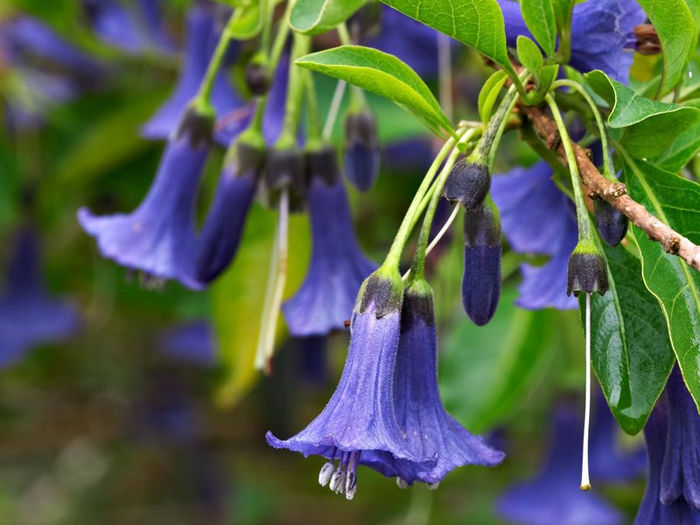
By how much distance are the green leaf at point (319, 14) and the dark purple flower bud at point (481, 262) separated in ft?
0.56

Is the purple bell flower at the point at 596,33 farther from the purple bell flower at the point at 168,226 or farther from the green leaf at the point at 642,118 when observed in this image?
the purple bell flower at the point at 168,226

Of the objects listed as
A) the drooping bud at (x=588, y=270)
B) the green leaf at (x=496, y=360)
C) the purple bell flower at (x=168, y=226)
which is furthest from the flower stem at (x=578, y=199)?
the green leaf at (x=496, y=360)

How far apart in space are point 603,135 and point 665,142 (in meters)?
0.05

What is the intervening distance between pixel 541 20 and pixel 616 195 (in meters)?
0.14

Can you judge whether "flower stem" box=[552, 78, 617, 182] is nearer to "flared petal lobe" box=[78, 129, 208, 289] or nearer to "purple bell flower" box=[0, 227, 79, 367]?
"flared petal lobe" box=[78, 129, 208, 289]

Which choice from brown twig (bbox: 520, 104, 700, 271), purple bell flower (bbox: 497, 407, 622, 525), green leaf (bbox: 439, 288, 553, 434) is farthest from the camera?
purple bell flower (bbox: 497, 407, 622, 525)

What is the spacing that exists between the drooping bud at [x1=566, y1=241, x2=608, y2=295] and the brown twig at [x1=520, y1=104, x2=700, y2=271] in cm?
3

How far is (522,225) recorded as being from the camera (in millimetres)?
927

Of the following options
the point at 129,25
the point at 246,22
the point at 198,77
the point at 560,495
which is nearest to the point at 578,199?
the point at 246,22

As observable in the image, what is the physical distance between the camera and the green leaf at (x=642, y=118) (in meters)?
0.63

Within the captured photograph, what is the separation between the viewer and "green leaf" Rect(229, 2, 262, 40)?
0.91 metres

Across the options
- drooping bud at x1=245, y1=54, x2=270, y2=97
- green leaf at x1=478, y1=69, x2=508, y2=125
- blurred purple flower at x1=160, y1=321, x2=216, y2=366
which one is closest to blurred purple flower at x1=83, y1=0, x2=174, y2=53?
blurred purple flower at x1=160, y1=321, x2=216, y2=366

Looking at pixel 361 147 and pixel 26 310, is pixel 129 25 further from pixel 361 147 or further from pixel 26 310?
pixel 361 147

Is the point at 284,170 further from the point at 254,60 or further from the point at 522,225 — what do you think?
the point at 522,225
